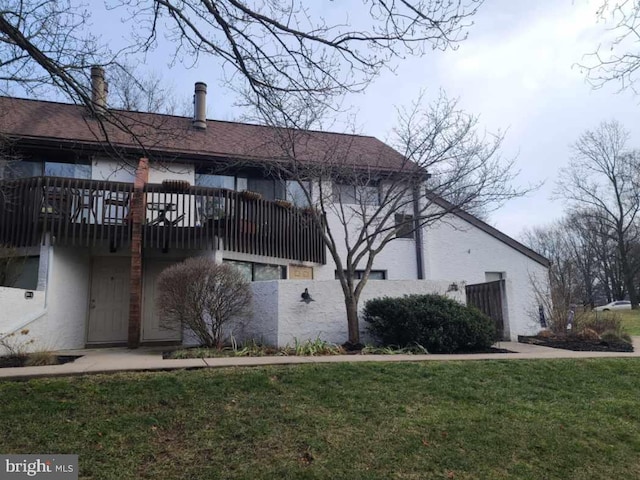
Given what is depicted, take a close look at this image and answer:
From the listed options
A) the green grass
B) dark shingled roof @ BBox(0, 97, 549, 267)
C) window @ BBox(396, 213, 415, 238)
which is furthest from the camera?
dark shingled roof @ BBox(0, 97, 549, 267)

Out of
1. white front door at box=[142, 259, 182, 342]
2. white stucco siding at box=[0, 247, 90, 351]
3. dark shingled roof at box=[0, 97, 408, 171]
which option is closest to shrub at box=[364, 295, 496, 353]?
dark shingled roof at box=[0, 97, 408, 171]

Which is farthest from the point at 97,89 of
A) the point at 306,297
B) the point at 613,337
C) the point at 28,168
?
the point at 613,337

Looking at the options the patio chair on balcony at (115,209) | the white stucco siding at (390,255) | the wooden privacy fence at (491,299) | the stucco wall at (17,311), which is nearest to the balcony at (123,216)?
the patio chair on balcony at (115,209)

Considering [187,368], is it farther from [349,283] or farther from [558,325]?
[558,325]

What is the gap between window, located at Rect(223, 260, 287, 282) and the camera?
1263 centimetres

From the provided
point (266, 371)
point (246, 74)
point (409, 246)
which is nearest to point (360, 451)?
point (266, 371)

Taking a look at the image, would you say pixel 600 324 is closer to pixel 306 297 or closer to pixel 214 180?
pixel 306 297

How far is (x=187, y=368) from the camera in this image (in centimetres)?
693

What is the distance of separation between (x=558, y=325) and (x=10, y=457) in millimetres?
13037

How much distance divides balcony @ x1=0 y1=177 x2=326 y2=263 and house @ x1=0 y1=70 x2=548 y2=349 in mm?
25

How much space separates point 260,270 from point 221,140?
4962 mm

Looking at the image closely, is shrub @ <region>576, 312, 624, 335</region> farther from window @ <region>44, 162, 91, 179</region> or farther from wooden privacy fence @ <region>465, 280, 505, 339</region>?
window @ <region>44, 162, 91, 179</region>

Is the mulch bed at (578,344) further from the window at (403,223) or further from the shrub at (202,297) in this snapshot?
the shrub at (202,297)

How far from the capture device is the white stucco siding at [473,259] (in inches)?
634
